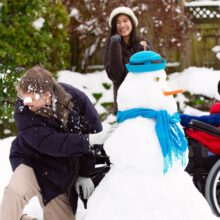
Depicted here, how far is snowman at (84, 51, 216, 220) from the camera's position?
9.51 ft

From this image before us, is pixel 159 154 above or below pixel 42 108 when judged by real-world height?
below

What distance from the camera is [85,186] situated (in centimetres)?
340

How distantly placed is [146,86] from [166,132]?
0.93 ft

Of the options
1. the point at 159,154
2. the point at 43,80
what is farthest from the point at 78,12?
the point at 159,154

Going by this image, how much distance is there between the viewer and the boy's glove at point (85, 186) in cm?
338

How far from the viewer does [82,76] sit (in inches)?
339

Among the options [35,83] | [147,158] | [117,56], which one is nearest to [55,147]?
[35,83]

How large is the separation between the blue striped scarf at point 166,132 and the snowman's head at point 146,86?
0.15ft

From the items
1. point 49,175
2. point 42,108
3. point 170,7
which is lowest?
point 49,175

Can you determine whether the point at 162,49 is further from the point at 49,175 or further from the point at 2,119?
the point at 49,175

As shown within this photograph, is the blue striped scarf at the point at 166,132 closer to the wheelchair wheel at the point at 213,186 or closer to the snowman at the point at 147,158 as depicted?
the snowman at the point at 147,158

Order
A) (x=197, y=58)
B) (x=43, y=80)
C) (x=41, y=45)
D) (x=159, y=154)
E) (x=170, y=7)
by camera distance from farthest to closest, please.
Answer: (x=197, y=58) < (x=170, y=7) < (x=41, y=45) < (x=43, y=80) < (x=159, y=154)

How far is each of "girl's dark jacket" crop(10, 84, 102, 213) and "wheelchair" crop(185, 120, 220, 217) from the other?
76 centimetres

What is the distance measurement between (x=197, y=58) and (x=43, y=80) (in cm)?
624
